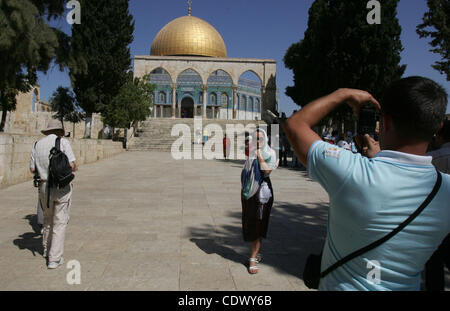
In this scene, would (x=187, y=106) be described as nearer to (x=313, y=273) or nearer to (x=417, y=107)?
(x=313, y=273)

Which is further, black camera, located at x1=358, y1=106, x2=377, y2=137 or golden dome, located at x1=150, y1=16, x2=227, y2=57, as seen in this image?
golden dome, located at x1=150, y1=16, x2=227, y2=57

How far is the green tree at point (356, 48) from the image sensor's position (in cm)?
1706

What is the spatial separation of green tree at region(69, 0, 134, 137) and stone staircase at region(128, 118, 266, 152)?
386 centimetres

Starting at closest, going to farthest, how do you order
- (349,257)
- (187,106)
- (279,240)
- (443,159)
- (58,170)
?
(349,257)
(443,159)
(58,170)
(279,240)
(187,106)

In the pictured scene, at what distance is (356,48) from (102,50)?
1552cm

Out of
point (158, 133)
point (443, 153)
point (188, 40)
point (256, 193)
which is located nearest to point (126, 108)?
point (158, 133)

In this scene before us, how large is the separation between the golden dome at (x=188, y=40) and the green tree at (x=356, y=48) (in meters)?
31.7

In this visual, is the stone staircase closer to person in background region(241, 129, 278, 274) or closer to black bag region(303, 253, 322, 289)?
person in background region(241, 129, 278, 274)

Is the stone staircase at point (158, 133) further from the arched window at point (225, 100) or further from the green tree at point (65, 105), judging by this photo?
the arched window at point (225, 100)

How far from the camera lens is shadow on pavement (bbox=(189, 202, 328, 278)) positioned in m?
4.16

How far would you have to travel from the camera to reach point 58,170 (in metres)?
3.84

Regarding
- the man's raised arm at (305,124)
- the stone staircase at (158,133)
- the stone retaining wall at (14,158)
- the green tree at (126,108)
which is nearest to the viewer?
the man's raised arm at (305,124)

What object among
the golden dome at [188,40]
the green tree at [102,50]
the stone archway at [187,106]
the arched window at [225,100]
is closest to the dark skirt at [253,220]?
the green tree at [102,50]

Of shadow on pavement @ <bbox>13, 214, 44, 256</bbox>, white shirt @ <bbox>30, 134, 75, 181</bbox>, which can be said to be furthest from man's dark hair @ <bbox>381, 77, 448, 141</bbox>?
shadow on pavement @ <bbox>13, 214, 44, 256</bbox>
